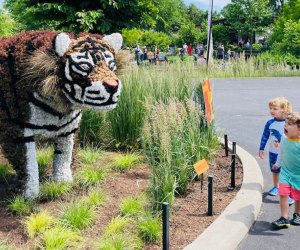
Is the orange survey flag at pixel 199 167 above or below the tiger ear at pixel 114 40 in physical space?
below

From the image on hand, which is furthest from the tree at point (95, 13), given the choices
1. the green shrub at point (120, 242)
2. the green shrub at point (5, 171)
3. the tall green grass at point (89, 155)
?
the green shrub at point (120, 242)

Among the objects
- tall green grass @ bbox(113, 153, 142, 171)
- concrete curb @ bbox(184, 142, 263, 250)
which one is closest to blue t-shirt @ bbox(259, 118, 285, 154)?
concrete curb @ bbox(184, 142, 263, 250)

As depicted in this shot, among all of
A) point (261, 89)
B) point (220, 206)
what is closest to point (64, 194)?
point (220, 206)

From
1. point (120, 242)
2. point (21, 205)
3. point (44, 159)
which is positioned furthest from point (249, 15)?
point (120, 242)

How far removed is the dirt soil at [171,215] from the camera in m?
3.58

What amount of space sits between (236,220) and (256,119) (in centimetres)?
603

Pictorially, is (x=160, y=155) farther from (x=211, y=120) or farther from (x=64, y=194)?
(x=211, y=120)

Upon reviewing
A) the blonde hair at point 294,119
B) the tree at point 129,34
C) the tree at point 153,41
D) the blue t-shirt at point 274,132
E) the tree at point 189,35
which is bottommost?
the blue t-shirt at point 274,132

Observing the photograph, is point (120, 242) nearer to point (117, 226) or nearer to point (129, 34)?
point (117, 226)

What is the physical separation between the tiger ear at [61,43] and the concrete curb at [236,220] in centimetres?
199

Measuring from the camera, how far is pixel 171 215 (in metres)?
4.03

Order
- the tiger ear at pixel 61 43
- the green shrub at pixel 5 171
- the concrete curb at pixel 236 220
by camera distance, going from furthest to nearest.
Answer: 1. the green shrub at pixel 5 171
2. the tiger ear at pixel 61 43
3. the concrete curb at pixel 236 220

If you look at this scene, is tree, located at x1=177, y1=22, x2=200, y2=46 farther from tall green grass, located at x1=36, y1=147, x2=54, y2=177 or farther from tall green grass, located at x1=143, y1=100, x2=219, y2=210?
tall green grass, located at x1=143, y1=100, x2=219, y2=210

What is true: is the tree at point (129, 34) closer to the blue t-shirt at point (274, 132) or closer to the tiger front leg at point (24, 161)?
the blue t-shirt at point (274, 132)
